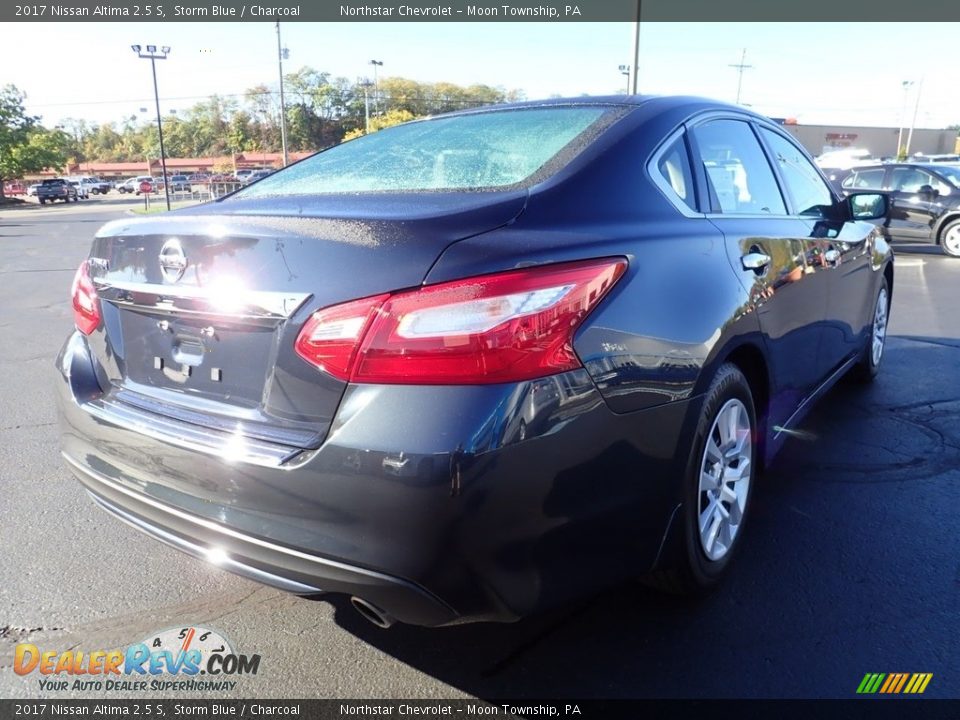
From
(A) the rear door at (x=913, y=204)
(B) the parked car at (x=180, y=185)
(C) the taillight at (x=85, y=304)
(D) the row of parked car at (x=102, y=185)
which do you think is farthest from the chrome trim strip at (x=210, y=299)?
(B) the parked car at (x=180, y=185)

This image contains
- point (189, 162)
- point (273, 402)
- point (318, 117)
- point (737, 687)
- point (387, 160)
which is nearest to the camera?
point (273, 402)

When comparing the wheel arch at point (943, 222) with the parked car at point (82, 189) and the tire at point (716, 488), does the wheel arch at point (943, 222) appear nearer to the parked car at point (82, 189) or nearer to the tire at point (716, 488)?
the tire at point (716, 488)

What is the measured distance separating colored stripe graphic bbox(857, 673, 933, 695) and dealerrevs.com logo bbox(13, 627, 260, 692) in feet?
5.88

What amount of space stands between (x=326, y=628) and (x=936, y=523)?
2.47 m

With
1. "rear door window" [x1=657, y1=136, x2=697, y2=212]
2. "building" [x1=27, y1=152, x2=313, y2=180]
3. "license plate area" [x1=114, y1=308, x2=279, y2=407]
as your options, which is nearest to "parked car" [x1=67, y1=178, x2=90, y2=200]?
"building" [x1=27, y1=152, x2=313, y2=180]

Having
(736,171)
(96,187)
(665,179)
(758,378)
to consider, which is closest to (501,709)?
(758,378)

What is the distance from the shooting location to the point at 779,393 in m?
2.94

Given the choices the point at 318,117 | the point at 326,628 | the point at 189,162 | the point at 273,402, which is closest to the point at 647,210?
the point at 273,402

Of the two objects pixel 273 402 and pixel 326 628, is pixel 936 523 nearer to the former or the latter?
pixel 326 628

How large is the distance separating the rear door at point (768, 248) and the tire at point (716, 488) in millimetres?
310

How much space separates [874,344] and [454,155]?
365cm

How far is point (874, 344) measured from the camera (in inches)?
194

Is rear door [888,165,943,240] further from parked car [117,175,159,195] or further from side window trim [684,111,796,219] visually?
parked car [117,175,159,195]

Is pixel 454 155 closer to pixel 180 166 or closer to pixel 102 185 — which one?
pixel 102 185
